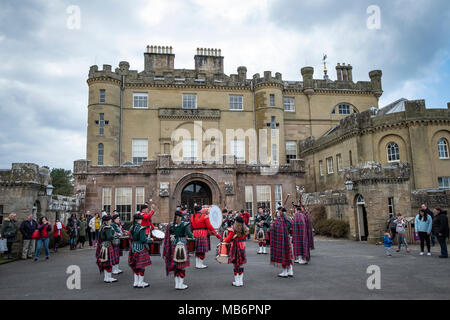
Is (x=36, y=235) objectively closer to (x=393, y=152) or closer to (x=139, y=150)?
(x=139, y=150)

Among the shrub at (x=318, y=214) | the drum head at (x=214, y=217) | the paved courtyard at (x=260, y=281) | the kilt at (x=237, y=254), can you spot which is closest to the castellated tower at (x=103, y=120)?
the shrub at (x=318, y=214)

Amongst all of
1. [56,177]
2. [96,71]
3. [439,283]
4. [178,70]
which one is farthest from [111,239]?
[56,177]

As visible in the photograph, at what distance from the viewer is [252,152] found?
1318 inches

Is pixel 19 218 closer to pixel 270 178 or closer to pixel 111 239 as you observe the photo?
pixel 111 239

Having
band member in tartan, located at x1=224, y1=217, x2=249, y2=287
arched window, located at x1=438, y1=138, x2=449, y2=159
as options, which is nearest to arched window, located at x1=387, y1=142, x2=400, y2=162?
arched window, located at x1=438, y1=138, x2=449, y2=159

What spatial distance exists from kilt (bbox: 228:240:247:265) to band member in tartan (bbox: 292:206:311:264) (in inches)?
150

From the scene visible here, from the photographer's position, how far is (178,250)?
7762mm

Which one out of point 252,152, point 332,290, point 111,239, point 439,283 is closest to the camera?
point 332,290

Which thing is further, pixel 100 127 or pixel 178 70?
pixel 178 70

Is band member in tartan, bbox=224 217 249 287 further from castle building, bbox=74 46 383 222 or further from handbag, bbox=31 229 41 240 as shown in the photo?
castle building, bbox=74 46 383 222

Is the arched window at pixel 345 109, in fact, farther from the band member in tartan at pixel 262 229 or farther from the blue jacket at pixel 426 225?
the band member in tartan at pixel 262 229

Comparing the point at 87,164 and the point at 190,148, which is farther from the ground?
the point at 190,148

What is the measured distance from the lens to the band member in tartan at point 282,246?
894cm

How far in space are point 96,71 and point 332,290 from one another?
30.3m
